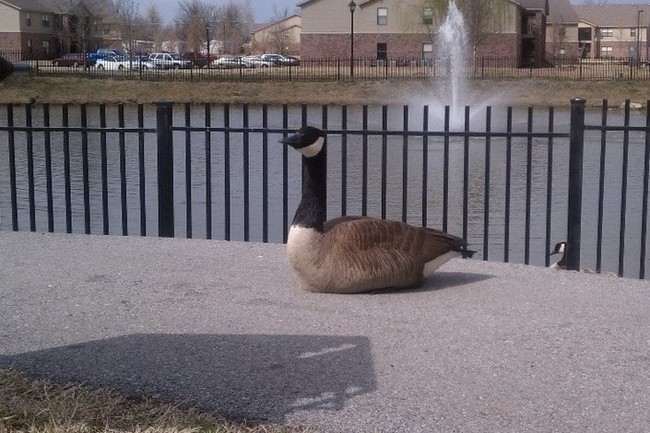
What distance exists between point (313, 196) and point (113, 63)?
6314cm

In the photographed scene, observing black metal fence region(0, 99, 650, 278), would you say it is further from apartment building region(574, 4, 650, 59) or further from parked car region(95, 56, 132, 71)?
apartment building region(574, 4, 650, 59)

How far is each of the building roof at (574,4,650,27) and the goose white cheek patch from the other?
107347 mm

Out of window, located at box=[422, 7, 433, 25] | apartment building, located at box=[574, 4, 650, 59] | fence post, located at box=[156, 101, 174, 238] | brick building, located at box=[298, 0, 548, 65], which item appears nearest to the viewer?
fence post, located at box=[156, 101, 174, 238]

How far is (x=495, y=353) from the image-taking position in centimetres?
581

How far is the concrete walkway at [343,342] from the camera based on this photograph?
196 inches

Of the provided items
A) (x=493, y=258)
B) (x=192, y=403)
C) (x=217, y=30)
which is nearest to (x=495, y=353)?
(x=192, y=403)

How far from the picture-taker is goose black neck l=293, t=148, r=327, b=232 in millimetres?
7012

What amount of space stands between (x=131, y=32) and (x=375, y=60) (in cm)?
2778

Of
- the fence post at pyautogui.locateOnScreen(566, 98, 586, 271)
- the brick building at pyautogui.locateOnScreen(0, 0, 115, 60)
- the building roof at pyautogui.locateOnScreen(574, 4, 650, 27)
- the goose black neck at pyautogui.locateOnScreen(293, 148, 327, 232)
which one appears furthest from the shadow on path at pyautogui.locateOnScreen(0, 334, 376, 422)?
the building roof at pyautogui.locateOnScreen(574, 4, 650, 27)

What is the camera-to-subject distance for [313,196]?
7125 millimetres

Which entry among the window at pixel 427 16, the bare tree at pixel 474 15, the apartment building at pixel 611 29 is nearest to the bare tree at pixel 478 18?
the bare tree at pixel 474 15

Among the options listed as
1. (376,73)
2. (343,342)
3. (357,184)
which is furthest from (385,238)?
(376,73)

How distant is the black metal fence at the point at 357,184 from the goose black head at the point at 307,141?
5.67 ft

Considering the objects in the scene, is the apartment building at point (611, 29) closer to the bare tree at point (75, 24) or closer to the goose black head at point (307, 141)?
the bare tree at point (75, 24)
